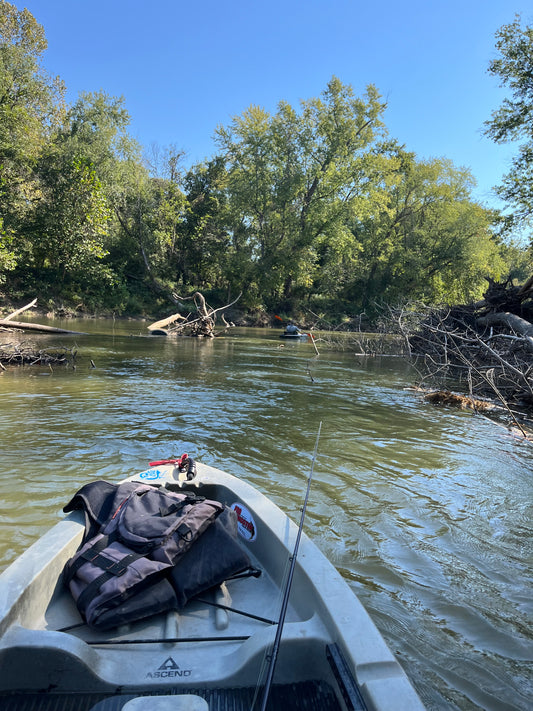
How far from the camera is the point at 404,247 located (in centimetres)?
3875

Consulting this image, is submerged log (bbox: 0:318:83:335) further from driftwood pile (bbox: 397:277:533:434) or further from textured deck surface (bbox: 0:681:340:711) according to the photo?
textured deck surface (bbox: 0:681:340:711)

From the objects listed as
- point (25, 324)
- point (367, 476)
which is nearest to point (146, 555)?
point (367, 476)

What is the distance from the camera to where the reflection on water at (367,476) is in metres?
2.58

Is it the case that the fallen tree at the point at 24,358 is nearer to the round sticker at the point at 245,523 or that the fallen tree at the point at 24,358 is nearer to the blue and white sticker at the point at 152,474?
the blue and white sticker at the point at 152,474

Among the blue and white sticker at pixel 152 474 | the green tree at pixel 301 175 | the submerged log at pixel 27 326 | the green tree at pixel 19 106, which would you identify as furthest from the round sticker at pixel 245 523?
the green tree at pixel 301 175

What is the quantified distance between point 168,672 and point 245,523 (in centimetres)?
123

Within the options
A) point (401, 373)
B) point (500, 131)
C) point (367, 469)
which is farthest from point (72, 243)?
point (367, 469)

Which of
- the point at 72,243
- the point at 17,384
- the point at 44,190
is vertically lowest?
the point at 17,384

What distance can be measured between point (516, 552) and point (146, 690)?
121 inches

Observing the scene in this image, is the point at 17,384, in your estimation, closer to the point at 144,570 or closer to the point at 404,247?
the point at 144,570

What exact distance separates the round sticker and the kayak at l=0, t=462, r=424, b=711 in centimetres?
48

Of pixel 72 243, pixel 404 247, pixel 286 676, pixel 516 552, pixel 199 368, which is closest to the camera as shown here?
pixel 286 676

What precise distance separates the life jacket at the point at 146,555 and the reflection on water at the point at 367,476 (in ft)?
3.24

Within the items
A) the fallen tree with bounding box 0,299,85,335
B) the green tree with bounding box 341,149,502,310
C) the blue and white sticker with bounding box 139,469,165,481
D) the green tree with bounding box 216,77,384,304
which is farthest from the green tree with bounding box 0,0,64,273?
the green tree with bounding box 341,149,502,310
